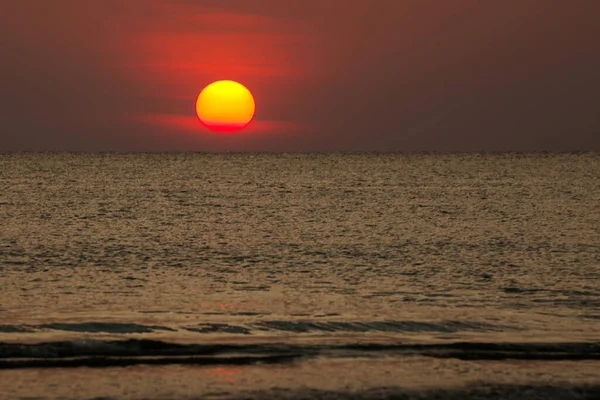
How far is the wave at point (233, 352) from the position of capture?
51.2 feet

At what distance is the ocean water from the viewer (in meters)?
14.1

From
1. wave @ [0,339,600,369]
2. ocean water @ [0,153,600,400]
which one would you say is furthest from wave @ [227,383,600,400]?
wave @ [0,339,600,369]

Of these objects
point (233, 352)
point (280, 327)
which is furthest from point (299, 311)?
point (233, 352)

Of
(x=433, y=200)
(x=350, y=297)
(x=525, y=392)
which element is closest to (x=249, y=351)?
(x=525, y=392)

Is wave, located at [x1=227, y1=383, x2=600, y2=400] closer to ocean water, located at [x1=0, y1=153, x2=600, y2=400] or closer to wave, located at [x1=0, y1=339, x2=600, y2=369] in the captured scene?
ocean water, located at [x1=0, y1=153, x2=600, y2=400]

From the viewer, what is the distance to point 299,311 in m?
21.2

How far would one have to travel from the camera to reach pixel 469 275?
93.4 feet

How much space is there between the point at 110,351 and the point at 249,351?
263cm

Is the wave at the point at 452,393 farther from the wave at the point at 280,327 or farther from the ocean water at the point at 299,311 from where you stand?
the wave at the point at 280,327

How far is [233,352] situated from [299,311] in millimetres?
5031

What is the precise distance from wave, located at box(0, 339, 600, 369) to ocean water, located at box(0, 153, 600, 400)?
1.5 inches

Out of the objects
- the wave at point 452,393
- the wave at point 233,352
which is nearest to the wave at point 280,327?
the wave at point 233,352

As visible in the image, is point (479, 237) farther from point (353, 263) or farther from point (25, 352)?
point (25, 352)

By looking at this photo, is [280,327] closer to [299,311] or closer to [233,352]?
[299,311]
